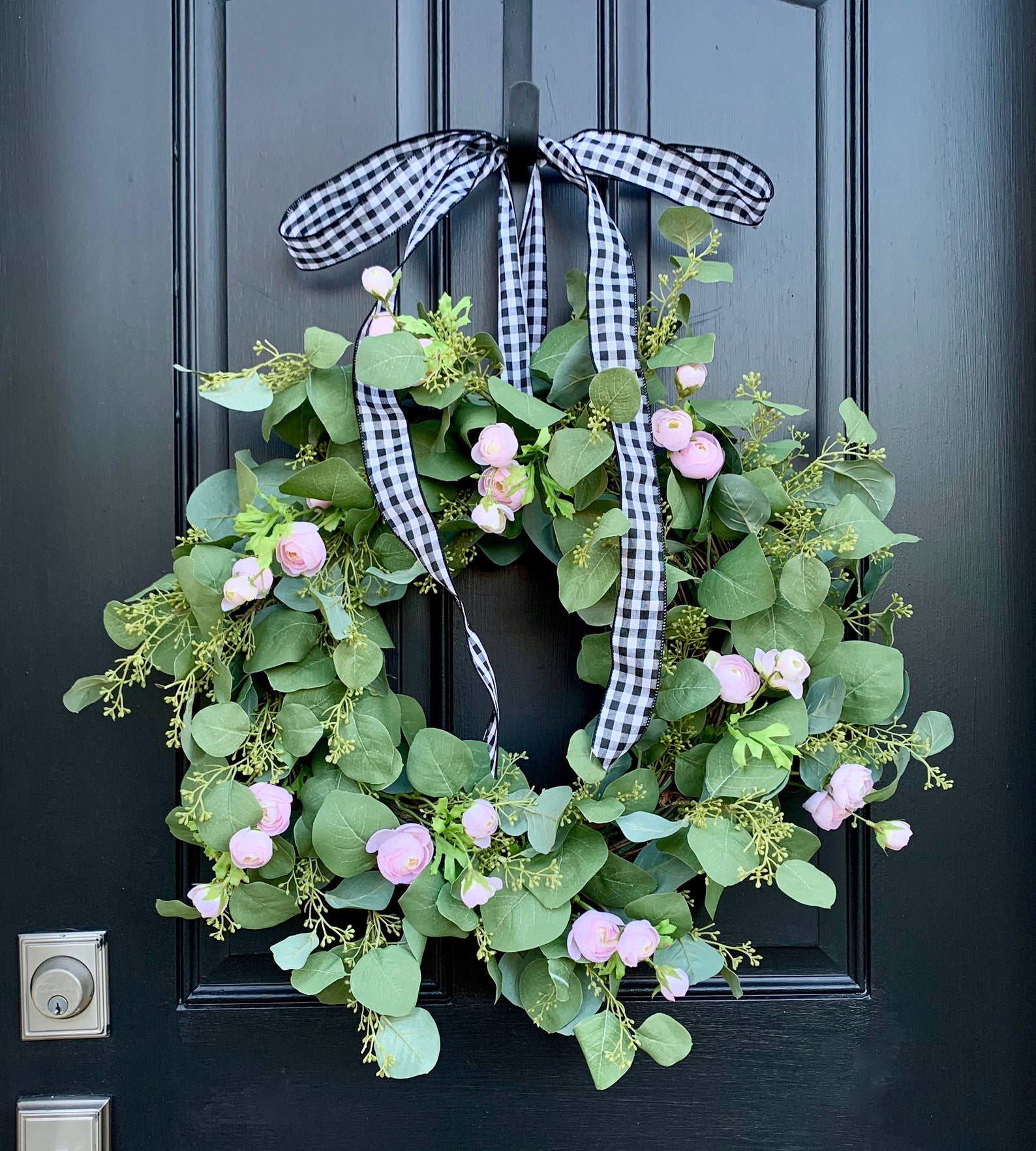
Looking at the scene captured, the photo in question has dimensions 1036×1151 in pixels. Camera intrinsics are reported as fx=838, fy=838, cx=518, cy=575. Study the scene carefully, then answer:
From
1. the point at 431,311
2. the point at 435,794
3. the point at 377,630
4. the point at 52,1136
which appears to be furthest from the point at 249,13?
the point at 52,1136

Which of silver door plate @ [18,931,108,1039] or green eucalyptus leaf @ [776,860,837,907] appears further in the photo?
silver door plate @ [18,931,108,1039]

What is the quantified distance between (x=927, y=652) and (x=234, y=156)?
776mm

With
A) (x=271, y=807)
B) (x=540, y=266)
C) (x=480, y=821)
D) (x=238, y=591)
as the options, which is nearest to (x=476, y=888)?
(x=480, y=821)

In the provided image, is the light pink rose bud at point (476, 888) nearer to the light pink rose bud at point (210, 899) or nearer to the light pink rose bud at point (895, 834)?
the light pink rose bud at point (210, 899)

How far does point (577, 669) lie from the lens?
692mm

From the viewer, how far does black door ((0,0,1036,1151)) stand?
74 cm

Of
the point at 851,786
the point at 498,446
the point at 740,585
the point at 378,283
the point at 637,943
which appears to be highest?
the point at 378,283

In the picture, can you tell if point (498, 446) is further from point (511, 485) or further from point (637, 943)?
point (637, 943)

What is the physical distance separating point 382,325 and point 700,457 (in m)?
0.26

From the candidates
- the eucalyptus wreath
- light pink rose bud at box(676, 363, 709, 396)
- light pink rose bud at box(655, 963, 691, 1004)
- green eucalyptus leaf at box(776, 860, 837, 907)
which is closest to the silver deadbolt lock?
the eucalyptus wreath

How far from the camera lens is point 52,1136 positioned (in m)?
0.74

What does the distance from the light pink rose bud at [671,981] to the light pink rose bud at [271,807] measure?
30 cm

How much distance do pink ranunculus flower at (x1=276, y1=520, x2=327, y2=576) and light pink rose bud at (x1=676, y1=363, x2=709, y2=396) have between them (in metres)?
0.30

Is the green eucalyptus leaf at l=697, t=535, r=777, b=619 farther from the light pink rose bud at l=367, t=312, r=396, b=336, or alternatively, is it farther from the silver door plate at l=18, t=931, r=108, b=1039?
the silver door plate at l=18, t=931, r=108, b=1039
